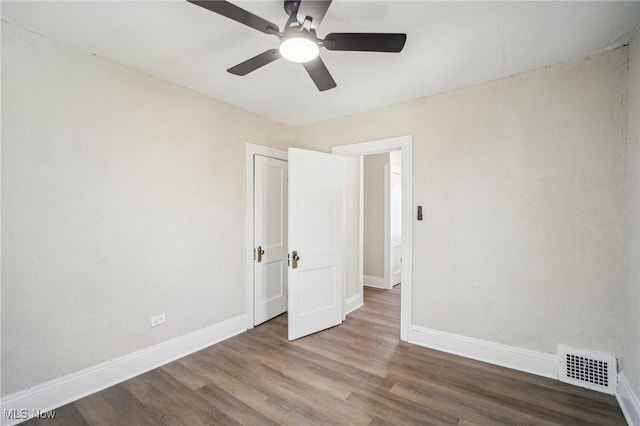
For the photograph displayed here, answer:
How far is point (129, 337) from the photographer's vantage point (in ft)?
7.66

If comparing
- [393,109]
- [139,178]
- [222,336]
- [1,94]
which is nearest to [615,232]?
[393,109]

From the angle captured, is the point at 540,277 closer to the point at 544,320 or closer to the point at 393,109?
the point at 544,320

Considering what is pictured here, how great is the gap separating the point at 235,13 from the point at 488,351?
320cm

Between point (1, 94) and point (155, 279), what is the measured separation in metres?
1.64

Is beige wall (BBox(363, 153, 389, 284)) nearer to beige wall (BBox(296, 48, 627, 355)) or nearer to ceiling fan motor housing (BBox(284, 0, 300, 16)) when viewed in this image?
beige wall (BBox(296, 48, 627, 355))

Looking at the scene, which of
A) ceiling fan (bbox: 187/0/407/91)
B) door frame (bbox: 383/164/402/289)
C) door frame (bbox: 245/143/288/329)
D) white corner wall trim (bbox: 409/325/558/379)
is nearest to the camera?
ceiling fan (bbox: 187/0/407/91)

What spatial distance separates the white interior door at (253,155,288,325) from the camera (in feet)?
11.1

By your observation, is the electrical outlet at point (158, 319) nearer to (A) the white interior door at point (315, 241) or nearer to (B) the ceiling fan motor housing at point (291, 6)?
(A) the white interior door at point (315, 241)

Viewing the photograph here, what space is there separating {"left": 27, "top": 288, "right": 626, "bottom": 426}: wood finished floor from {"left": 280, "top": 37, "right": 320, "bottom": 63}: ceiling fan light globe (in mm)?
2315

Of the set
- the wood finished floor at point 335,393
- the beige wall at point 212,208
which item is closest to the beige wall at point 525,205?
the beige wall at point 212,208

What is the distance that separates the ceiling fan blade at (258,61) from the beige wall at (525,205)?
177 cm

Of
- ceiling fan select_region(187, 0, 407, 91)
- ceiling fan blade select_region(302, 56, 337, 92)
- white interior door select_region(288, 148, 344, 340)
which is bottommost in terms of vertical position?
white interior door select_region(288, 148, 344, 340)

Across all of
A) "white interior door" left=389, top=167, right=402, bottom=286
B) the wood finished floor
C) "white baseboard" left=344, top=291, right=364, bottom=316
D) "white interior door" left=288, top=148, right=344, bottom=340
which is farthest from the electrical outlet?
"white interior door" left=389, top=167, right=402, bottom=286

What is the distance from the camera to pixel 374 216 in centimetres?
526
